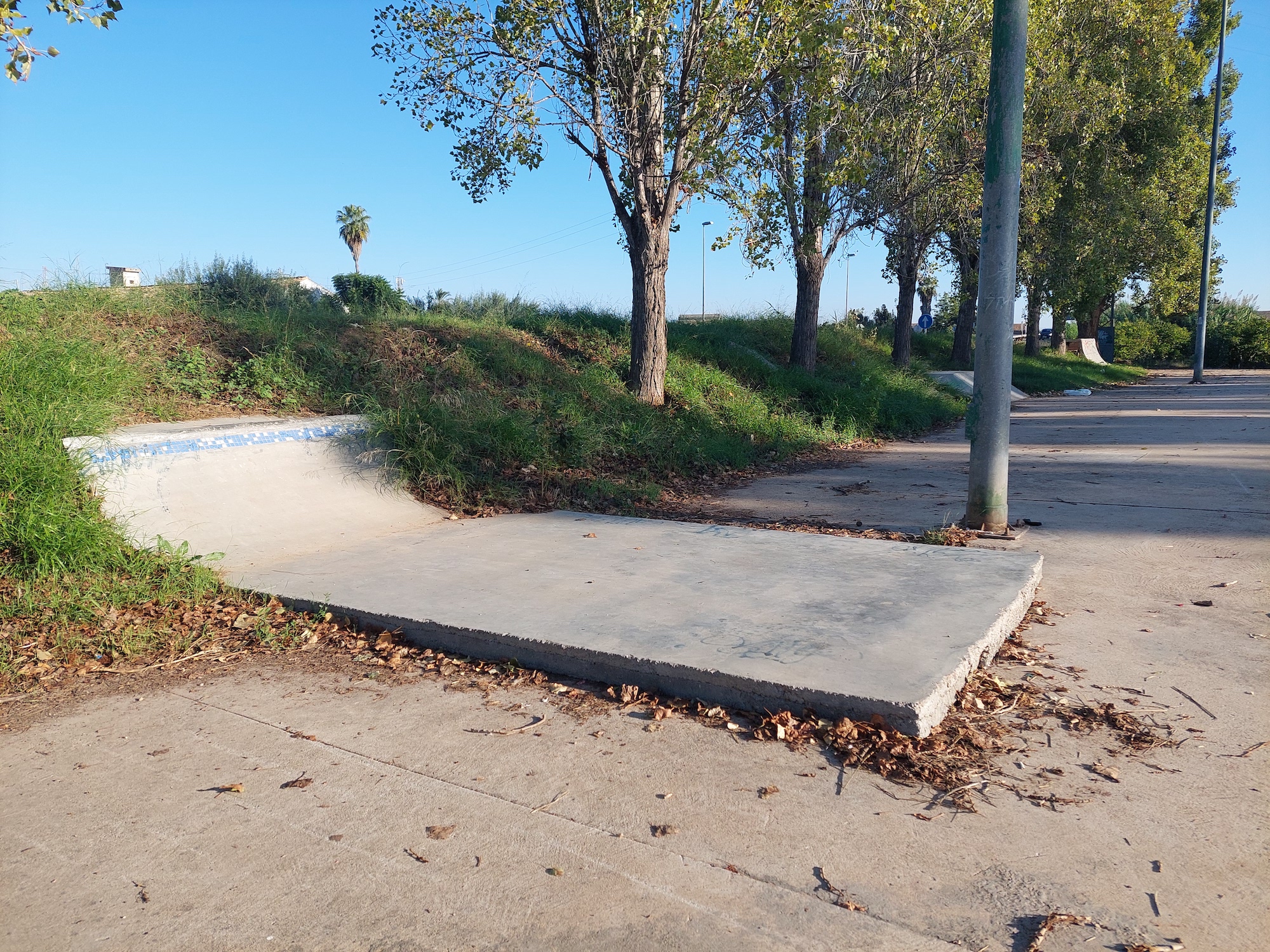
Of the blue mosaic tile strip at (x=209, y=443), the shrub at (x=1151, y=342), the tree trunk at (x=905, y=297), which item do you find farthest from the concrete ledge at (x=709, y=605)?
the shrub at (x=1151, y=342)

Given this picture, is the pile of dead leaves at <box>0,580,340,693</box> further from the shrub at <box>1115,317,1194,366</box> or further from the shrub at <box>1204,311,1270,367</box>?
the shrub at <box>1115,317,1194,366</box>

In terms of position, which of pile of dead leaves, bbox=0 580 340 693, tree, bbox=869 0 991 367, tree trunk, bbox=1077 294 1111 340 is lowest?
pile of dead leaves, bbox=0 580 340 693

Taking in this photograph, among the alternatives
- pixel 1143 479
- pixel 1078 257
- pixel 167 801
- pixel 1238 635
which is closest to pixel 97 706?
pixel 167 801

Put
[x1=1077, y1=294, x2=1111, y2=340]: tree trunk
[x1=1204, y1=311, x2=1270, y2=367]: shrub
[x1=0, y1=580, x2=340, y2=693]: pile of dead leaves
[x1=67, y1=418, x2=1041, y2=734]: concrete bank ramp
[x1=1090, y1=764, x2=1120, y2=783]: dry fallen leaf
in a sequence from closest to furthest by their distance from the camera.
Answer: [x1=1090, y1=764, x2=1120, y2=783]: dry fallen leaf < [x1=67, y1=418, x2=1041, y2=734]: concrete bank ramp < [x1=0, y1=580, x2=340, y2=693]: pile of dead leaves < [x1=1077, y1=294, x2=1111, y2=340]: tree trunk < [x1=1204, y1=311, x2=1270, y2=367]: shrub

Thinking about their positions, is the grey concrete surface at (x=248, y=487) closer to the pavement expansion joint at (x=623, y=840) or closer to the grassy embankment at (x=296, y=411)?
the grassy embankment at (x=296, y=411)

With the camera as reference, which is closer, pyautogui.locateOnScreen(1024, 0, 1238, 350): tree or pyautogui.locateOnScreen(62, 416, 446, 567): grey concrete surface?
pyautogui.locateOnScreen(62, 416, 446, 567): grey concrete surface

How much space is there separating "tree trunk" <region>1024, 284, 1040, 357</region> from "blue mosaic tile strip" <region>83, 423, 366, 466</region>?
22407 millimetres

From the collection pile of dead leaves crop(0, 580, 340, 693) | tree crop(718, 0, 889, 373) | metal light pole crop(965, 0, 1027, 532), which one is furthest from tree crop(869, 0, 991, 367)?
pile of dead leaves crop(0, 580, 340, 693)

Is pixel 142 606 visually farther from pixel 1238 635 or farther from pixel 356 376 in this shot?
pixel 1238 635

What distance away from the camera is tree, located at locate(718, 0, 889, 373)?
33.7ft

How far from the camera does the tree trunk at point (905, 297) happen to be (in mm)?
17953

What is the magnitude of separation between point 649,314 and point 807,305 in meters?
5.65

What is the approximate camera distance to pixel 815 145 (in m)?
13.1

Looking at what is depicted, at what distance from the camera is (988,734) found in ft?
10.0
